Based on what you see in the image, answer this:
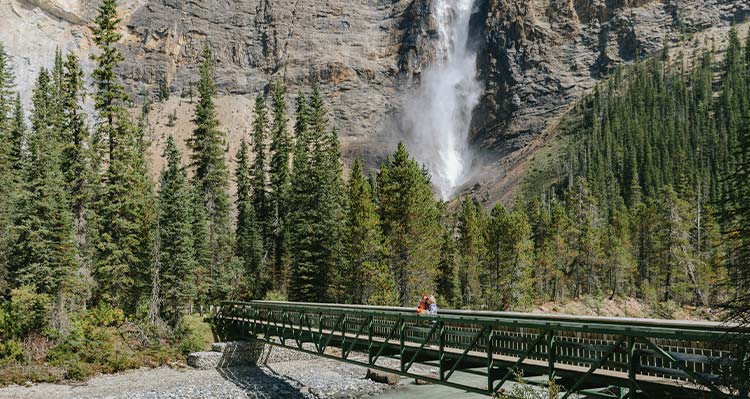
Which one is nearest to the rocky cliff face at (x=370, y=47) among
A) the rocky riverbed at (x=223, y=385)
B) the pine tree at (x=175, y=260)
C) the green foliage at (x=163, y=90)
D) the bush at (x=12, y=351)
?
the green foliage at (x=163, y=90)

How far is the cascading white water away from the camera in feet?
473

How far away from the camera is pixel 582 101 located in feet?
444

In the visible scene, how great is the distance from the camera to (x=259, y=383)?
27.5 metres

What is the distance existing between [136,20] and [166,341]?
17180 centimetres

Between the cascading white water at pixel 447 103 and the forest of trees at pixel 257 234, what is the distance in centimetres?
6829

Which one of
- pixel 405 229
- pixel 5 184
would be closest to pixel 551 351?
pixel 405 229

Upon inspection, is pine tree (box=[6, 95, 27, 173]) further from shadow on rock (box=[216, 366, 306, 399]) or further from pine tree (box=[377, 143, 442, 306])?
pine tree (box=[377, 143, 442, 306])

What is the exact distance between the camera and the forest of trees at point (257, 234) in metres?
28.5

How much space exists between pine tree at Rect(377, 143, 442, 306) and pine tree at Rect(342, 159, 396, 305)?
1.15 meters

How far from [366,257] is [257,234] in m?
20.7

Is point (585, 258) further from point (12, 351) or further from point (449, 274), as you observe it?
point (12, 351)

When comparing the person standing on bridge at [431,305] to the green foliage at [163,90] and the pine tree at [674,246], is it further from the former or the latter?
the green foliage at [163,90]

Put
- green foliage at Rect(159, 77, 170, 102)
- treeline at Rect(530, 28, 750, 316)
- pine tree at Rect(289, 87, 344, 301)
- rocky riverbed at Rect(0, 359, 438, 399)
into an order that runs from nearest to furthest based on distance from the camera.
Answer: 1. rocky riverbed at Rect(0, 359, 438, 399)
2. pine tree at Rect(289, 87, 344, 301)
3. treeline at Rect(530, 28, 750, 316)
4. green foliage at Rect(159, 77, 170, 102)

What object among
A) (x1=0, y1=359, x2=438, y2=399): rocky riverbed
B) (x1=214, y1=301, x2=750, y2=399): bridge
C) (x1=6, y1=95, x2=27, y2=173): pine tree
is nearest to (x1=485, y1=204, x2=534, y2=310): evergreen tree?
(x1=0, y1=359, x2=438, y2=399): rocky riverbed
